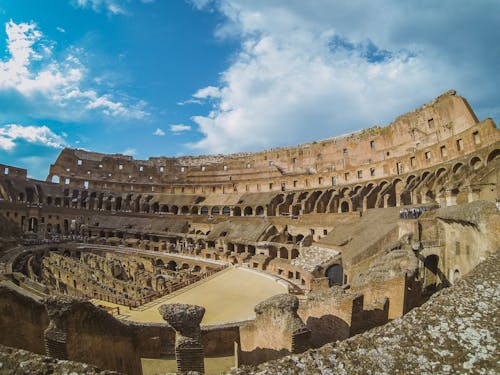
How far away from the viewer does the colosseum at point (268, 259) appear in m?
3.12

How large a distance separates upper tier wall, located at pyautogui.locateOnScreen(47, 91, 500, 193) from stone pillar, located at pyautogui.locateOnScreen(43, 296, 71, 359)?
2865 cm

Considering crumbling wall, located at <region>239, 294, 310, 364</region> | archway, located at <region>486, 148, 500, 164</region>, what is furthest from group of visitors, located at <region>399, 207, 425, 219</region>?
crumbling wall, located at <region>239, 294, 310, 364</region>

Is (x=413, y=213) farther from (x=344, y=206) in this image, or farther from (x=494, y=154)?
(x=344, y=206)

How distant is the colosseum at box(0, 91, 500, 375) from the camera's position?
123 inches

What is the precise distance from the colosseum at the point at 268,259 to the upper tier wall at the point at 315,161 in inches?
8.0

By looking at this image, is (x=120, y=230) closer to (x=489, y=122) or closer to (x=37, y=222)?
(x=37, y=222)

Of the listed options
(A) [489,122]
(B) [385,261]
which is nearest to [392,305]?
(B) [385,261]

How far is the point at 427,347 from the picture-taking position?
2.76 meters

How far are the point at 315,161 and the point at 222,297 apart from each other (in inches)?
1317

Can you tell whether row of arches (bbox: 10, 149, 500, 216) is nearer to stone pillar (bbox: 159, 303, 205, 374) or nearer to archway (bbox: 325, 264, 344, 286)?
archway (bbox: 325, 264, 344, 286)

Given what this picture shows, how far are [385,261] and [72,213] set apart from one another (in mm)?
46405

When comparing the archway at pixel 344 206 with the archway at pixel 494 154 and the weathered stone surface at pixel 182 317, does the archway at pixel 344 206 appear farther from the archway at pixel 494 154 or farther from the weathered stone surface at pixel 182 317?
the weathered stone surface at pixel 182 317

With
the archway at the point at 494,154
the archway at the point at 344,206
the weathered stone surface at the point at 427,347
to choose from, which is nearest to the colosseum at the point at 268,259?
the weathered stone surface at the point at 427,347

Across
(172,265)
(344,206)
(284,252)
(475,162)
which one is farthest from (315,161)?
(172,265)
